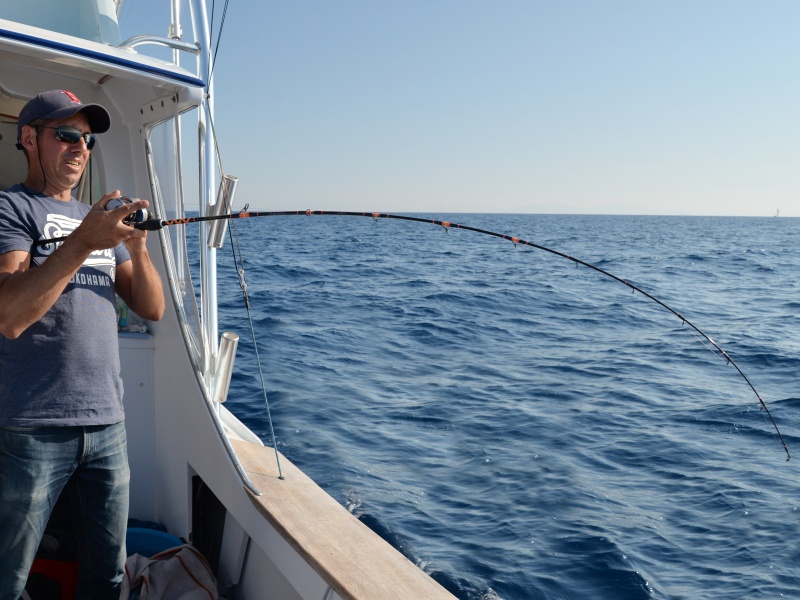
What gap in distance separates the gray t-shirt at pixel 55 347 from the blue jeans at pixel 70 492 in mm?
54

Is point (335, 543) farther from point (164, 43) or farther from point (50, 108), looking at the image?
point (164, 43)

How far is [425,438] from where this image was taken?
5.90 metres

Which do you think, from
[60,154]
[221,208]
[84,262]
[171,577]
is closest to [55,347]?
[84,262]

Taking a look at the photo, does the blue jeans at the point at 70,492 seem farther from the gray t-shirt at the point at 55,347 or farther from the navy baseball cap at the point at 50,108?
the navy baseball cap at the point at 50,108

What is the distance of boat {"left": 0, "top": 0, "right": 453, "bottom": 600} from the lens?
7.13 feet

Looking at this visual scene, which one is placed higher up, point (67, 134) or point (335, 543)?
point (67, 134)

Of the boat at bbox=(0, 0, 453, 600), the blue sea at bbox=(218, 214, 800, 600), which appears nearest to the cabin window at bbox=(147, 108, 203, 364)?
the boat at bbox=(0, 0, 453, 600)

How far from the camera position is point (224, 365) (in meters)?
2.71

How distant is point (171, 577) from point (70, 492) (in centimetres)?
61

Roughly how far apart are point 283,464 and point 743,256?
29.3m

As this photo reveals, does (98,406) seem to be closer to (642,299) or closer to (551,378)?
(551,378)

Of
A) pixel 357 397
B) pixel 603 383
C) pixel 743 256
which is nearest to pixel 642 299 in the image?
pixel 603 383

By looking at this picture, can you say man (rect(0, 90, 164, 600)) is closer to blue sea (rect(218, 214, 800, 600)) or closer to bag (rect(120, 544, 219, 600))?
bag (rect(120, 544, 219, 600))

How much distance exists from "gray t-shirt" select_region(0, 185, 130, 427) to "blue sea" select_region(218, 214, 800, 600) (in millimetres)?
2444
